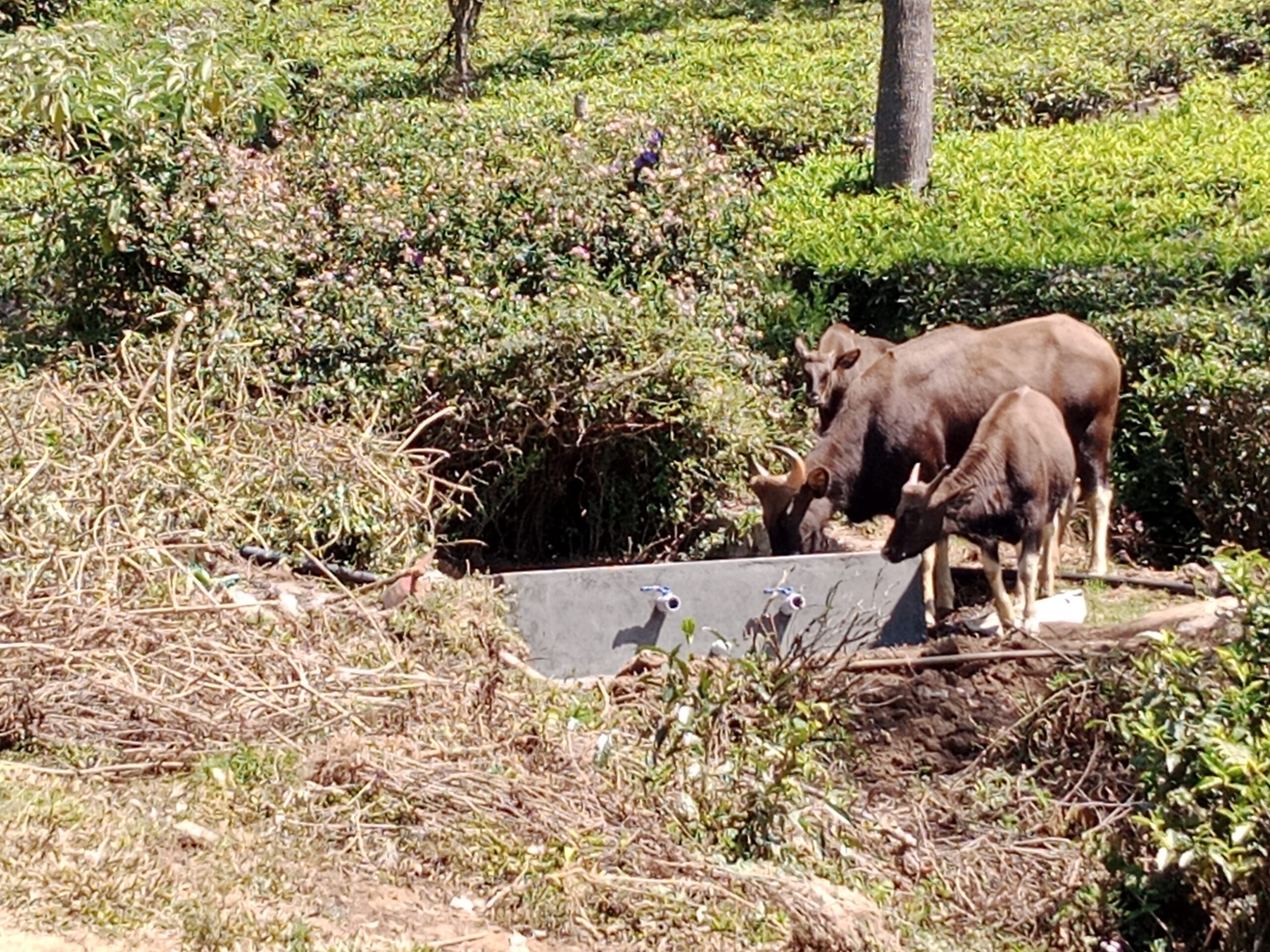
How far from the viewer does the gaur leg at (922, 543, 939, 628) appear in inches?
378

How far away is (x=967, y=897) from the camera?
611 centimetres

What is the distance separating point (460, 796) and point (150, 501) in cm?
327

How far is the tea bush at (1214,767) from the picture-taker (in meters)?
5.57

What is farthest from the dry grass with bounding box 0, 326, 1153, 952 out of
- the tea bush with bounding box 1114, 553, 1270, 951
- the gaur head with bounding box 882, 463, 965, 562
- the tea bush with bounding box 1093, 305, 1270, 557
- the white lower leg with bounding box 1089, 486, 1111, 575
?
the tea bush with bounding box 1093, 305, 1270, 557

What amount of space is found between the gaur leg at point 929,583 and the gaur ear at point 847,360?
4.75 feet

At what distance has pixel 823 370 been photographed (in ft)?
35.3

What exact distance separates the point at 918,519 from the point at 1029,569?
27.7 inches

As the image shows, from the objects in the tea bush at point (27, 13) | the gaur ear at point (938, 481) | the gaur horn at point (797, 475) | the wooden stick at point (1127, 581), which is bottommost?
the wooden stick at point (1127, 581)

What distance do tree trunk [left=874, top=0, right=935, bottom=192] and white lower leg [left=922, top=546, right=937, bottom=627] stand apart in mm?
5968

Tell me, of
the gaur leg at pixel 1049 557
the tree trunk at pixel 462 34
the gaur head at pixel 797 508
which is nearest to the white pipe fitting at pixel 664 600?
the gaur head at pixel 797 508

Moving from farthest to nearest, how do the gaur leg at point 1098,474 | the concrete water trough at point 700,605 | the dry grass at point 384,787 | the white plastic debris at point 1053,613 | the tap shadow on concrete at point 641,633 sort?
the gaur leg at point 1098,474
the white plastic debris at point 1053,613
the tap shadow on concrete at point 641,633
the concrete water trough at point 700,605
the dry grass at point 384,787

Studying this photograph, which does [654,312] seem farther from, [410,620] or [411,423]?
[410,620]

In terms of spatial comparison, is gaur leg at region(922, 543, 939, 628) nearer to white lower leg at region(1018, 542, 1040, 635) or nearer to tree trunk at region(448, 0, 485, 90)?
white lower leg at region(1018, 542, 1040, 635)

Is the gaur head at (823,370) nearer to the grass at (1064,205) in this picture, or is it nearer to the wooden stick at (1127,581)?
the wooden stick at (1127,581)
